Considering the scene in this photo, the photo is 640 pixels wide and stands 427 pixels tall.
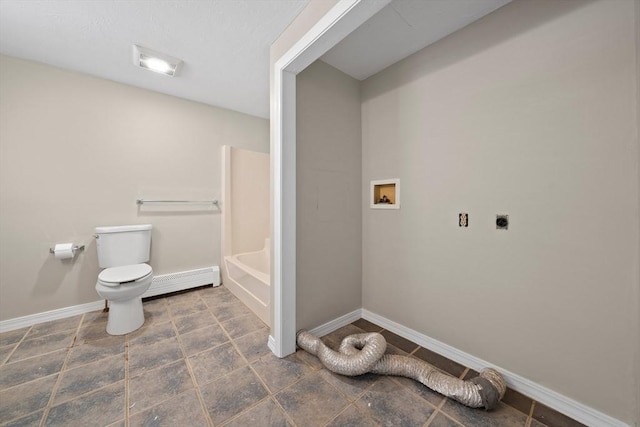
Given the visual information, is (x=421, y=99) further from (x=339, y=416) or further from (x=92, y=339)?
(x=92, y=339)

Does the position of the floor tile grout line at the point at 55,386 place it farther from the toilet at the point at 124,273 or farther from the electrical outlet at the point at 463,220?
the electrical outlet at the point at 463,220

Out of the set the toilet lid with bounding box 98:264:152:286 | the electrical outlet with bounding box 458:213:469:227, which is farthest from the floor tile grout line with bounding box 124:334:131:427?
the electrical outlet with bounding box 458:213:469:227

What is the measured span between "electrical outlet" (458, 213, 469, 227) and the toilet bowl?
2451 mm

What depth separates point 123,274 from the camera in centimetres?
183

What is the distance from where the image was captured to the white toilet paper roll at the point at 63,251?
6.24 ft

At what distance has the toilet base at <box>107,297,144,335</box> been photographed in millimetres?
1771

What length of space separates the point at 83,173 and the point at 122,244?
0.73m

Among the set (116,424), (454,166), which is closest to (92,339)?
(116,424)

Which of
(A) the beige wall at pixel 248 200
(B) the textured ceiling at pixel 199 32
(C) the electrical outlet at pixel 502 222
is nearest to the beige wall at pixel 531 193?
(C) the electrical outlet at pixel 502 222

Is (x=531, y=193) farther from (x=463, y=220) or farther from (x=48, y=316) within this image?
(x=48, y=316)

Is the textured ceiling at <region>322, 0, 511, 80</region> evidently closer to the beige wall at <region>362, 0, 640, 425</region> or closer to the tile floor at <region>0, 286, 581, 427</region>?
the beige wall at <region>362, 0, 640, 425</region>

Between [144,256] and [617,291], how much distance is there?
3348 millimetres

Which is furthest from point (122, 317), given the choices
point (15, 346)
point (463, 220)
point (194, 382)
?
point (463, 220)

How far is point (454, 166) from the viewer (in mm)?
1498
